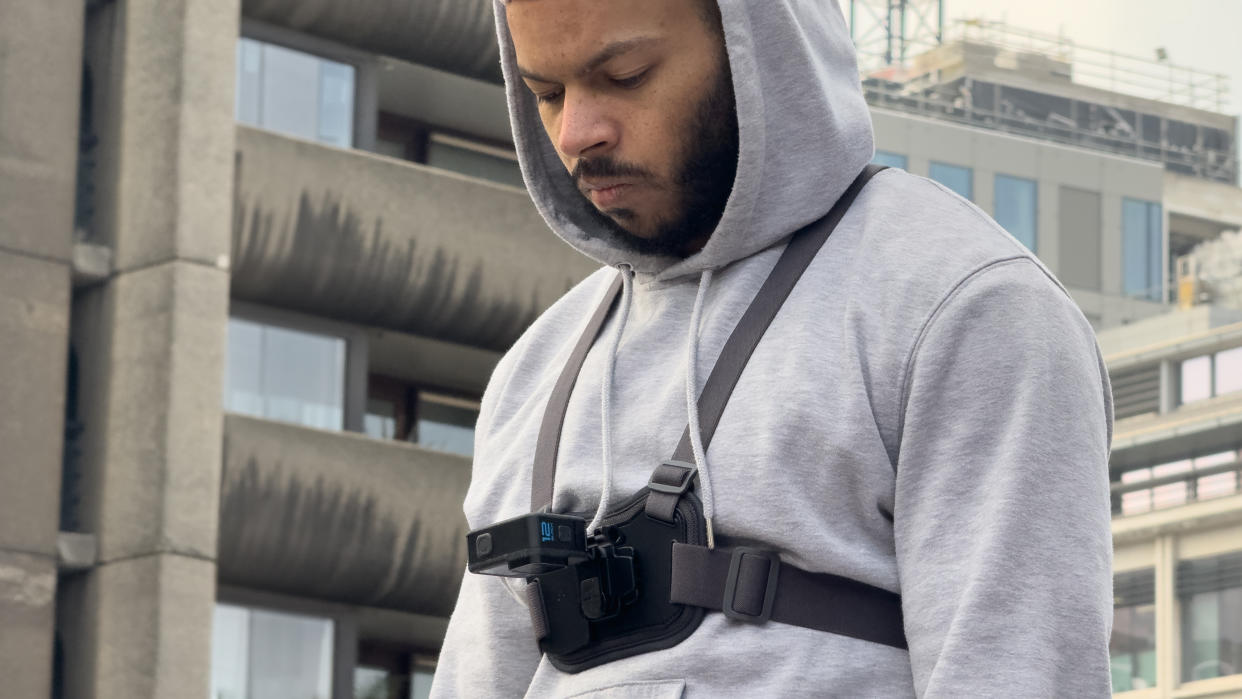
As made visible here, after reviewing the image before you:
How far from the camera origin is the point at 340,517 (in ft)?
67.3

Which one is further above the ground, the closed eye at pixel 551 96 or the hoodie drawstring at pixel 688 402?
the closed eye at pixel 551 96

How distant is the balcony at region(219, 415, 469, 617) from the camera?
19.9 m

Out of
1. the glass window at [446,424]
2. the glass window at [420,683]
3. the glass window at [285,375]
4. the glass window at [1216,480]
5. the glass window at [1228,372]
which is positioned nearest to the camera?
the glass window at [285,375]

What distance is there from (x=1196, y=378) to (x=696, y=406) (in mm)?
46735

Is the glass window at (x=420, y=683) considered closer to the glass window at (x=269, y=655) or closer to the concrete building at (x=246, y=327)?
the concrete building at (x=246, y=327)

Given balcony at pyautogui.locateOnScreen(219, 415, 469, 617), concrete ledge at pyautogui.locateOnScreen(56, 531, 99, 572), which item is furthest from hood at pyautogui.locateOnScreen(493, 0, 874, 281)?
balcony at pyautogui.locateOnScreen(219, 415, 469, 617)

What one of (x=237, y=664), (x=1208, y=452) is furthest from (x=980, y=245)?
(x=1208, y=452)

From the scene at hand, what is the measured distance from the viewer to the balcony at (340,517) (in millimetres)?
19906

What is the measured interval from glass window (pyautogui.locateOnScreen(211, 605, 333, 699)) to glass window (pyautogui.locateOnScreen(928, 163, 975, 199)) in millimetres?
31785

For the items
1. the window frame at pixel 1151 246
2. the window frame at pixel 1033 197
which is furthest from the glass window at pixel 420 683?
the window frame at pixel 1151 246

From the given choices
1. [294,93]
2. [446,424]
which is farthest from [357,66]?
[446,424]

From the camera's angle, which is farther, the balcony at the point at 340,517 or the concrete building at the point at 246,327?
the balcony at the point at 340,517

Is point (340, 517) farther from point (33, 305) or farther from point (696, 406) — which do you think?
point (696, 406)

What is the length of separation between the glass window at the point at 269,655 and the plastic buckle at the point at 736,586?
57.1 feet
